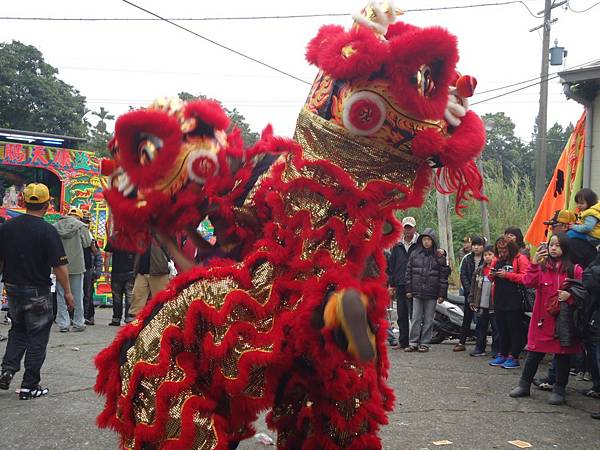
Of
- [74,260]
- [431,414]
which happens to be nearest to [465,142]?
[431,414]

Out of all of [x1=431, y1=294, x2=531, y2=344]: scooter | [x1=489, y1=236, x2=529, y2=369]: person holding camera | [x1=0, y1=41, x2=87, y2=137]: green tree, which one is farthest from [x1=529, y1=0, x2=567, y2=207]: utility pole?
[x1=0, y1=41, x2=87, y2=137]: green tree

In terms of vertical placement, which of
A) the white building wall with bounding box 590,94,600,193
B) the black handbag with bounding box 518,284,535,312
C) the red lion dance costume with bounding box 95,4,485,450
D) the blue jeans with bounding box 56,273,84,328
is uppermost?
the white building wall with bounding box 590,94,600,193

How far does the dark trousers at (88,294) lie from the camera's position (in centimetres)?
1006

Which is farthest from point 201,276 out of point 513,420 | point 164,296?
point 513,420

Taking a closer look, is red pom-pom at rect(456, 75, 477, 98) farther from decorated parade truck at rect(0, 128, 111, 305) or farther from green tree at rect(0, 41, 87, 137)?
green tree at rect(0, 41, 87, 137)

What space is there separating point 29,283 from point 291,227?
13.3 ft

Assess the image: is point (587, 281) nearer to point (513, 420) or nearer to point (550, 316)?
point (550, 316)

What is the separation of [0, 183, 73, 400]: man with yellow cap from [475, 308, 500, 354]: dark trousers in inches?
198

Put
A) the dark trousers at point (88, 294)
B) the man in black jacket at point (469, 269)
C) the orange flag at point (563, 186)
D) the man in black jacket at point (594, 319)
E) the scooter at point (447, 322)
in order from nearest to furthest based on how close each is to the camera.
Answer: the man in black jacket at point (594, 319)
the man in black jacket at point (469, 269)
the orange flag at point (563, 186)
the scooter at point (447, 322)
the dark trousers at point (88, 294)

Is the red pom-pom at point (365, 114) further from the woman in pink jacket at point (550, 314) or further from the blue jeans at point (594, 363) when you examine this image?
the blue jeans at point (594, 363)

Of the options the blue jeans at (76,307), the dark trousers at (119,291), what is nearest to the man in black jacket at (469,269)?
the dark trousers at (119,291)

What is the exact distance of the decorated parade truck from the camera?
12078 mm

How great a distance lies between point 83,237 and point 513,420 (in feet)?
21.4

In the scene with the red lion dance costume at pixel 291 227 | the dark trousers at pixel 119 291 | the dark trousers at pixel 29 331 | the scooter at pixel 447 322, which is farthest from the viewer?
the dark trousers at pixel 119 291
